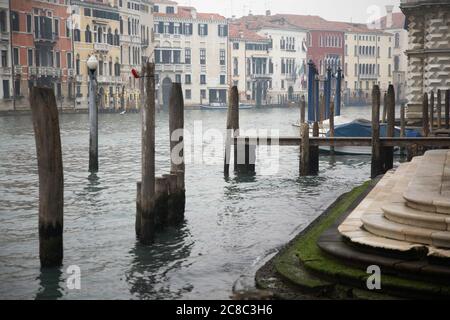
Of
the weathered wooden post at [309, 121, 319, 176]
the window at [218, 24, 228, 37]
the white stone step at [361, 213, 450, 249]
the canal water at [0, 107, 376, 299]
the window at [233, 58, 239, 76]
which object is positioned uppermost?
the window at [218, 24, 228, 37]

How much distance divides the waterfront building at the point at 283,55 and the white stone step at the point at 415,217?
68.1 meters

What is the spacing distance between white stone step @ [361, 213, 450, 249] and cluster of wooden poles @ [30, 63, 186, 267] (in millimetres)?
2611

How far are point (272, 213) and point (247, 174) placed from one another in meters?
4.83

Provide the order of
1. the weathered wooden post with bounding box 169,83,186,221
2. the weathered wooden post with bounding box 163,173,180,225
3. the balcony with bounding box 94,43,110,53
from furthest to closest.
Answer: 1. the balcony with bounding box 94,43,110,53
2. the weathered wooden post with bounding box 169,83,186,221
3. the weathered wooden post with bounding box 163,173,180,225

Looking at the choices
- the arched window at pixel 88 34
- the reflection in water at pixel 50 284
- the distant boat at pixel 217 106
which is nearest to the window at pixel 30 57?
the arched window at pixel 88 34

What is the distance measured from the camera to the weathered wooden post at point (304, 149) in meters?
14.8

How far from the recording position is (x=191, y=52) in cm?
6775

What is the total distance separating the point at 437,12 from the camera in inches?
923

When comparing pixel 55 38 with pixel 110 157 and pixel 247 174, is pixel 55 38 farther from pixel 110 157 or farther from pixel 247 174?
pixel 247 174

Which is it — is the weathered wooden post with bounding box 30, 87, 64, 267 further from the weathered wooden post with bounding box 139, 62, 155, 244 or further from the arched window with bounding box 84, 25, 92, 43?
the arched window with bounding box 84, 25, 92, 43

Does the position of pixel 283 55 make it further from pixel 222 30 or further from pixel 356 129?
pixel 356 129

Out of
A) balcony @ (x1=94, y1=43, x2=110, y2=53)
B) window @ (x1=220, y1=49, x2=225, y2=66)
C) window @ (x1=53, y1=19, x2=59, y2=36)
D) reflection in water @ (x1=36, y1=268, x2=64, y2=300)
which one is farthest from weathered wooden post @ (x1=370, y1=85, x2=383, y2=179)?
window @ (x1=220, y1=49, x2=225, y2=66)

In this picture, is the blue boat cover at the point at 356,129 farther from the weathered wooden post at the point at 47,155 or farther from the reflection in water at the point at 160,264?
the weathered wooden post at the point at 47,155

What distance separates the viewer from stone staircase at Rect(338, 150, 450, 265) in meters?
6.13
